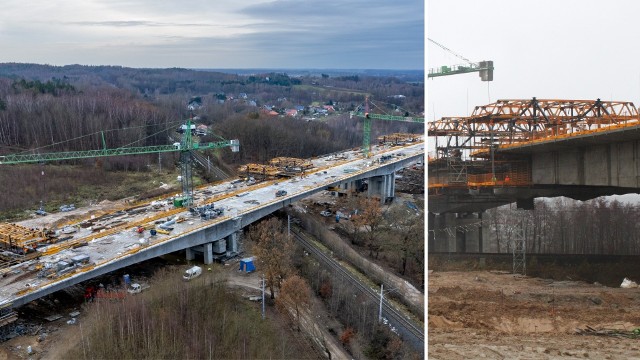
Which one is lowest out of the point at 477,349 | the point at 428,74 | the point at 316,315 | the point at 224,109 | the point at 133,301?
the point at 316,315

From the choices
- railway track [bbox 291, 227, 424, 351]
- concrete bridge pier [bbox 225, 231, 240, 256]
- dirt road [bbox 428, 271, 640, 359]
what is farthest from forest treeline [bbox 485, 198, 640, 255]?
concrete bridge pier [bbox 225, 231, 240, 256]

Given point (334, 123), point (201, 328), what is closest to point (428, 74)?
point (201, 328)

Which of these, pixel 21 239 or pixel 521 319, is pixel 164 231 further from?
pixel 521 319

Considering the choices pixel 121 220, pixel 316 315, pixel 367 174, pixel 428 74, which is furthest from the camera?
pixel 367 174

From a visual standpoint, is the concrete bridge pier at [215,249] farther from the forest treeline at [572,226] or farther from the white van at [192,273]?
the forest treeline at [572,226]

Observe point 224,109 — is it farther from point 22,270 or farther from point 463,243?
point 463,243

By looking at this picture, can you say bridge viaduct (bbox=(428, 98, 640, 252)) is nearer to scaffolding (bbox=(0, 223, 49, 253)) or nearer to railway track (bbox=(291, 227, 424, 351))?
railway track (bbox=(291, 227, 424, 351))

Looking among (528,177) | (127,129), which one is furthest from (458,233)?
(127,129)
